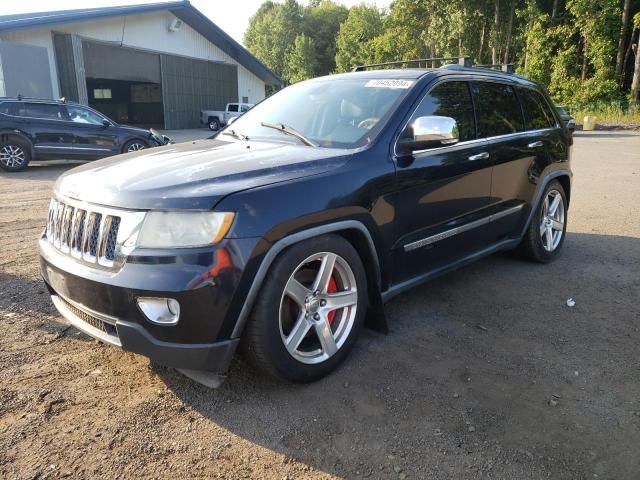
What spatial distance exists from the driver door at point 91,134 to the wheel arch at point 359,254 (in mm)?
11117

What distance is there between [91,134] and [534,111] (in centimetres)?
1081

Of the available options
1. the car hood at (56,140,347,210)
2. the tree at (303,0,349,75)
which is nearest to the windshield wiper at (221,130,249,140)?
the car hood at (56,140,347,210)

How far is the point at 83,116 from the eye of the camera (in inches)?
492

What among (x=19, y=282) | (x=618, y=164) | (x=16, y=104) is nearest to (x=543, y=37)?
(x=618, y=164)

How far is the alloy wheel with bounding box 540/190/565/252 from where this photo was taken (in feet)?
16.8

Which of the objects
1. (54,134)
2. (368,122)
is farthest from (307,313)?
(54,134)

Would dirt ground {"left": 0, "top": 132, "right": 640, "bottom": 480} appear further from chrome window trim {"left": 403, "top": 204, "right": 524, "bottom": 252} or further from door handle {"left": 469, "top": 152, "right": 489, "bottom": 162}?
door handle {"left": 469, "top": 152, "right": 489, "bottom": 162}

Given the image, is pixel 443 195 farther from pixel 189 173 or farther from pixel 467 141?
pixel 189 173

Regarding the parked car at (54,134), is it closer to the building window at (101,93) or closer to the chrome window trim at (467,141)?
the chrome window trim at (467,141)

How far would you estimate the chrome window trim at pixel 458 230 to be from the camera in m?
3.45

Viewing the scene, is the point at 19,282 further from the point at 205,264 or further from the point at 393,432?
the point at 393,432

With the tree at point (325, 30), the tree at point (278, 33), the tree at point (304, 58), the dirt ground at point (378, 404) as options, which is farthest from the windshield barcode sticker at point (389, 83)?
the tree at point (278, 33)

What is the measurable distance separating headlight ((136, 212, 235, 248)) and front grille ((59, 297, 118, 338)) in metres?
0.49

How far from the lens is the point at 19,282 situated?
14.4 feet
